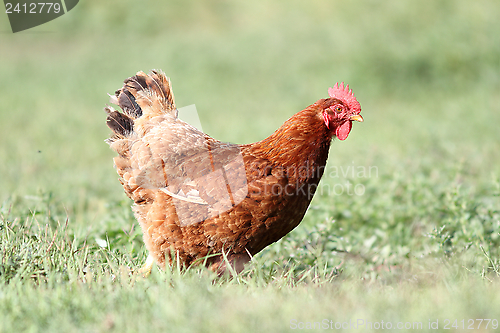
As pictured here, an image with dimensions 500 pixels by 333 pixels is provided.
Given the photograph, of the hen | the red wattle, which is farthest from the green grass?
the red wattle

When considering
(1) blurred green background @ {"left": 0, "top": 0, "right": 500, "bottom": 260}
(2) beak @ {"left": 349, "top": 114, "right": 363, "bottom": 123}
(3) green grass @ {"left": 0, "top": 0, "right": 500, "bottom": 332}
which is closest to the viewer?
(3) green grass @ {"left": 0, "top": 0, "right": 500, "bottom": 332}

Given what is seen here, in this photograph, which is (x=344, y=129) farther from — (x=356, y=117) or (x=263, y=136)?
A: (x=263, y=136)

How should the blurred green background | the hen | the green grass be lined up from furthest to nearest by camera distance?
1. the blurred green background
2. the hen
3. the green grass

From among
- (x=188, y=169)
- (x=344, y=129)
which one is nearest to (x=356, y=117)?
(x=344, y=129)

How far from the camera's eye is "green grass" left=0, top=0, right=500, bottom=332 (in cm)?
213

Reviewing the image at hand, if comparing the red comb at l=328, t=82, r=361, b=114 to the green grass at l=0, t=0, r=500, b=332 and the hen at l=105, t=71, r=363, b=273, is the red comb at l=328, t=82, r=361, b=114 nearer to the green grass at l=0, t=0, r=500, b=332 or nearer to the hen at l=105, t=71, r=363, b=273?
the hen at l=105, t=71, r=363, b=273

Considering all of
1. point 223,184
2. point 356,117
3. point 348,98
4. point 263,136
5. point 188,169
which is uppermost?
point 348,98

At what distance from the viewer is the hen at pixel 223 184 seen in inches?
114

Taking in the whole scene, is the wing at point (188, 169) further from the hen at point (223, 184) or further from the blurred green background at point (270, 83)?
the blurred green background at point (270, 83)

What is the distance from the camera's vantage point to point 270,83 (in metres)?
11.4

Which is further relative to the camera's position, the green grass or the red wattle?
the red wattle

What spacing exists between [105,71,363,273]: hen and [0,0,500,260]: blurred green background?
73 cm

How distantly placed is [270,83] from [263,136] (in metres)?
4.49

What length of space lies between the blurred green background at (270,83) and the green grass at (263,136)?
0.05 meters
